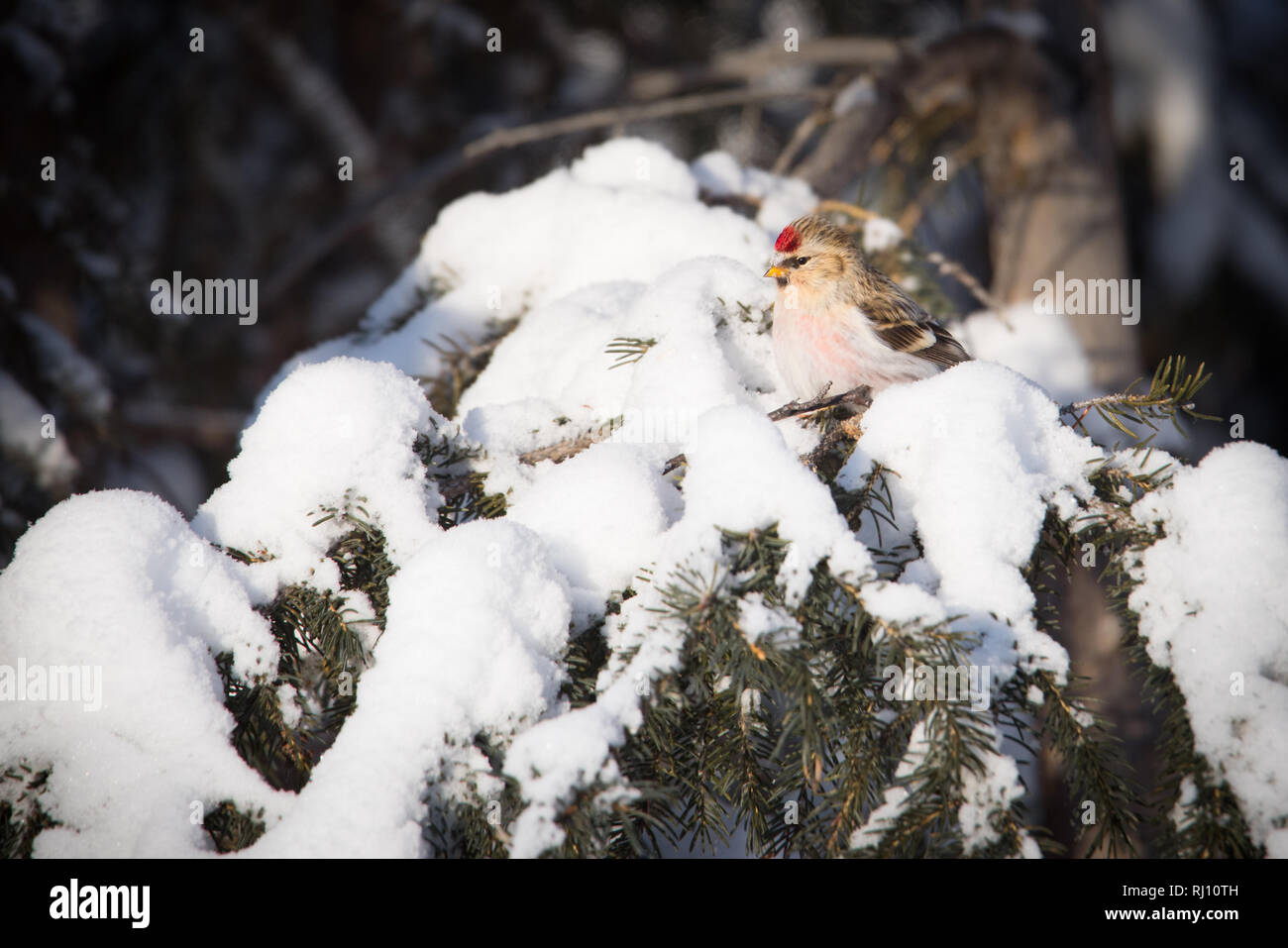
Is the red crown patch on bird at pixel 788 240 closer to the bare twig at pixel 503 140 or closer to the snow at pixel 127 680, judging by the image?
the bare twig at pixel 503 140

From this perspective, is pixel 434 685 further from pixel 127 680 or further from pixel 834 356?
pixel 834 356

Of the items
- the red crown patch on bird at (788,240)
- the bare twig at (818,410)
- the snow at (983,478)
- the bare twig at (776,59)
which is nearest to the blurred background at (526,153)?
Result: the bare twig at (776,59)

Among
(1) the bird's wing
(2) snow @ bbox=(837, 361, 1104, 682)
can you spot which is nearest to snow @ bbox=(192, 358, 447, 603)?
(2) snow @ bbox=(837, 361, 1104, 682)

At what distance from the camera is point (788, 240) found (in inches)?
81.3

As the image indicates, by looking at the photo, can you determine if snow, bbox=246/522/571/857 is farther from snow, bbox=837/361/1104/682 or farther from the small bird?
the small bird

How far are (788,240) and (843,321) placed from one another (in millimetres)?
253

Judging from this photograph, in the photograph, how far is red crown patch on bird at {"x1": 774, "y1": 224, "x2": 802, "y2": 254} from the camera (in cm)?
206

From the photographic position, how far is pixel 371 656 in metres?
1.26

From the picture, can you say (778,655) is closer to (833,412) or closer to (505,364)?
(833,412)

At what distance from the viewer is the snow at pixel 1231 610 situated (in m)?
1.01

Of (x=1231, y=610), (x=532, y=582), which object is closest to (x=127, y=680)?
(x=532, y=582)

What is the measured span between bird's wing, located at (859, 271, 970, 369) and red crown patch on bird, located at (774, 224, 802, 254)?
0.24m

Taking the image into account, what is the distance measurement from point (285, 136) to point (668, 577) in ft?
16.1

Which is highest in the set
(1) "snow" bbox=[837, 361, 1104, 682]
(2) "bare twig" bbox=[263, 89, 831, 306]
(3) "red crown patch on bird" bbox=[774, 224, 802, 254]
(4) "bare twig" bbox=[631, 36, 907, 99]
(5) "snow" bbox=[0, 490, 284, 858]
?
(4) "bare twig" bbox=[631, 36, 907, 99]
